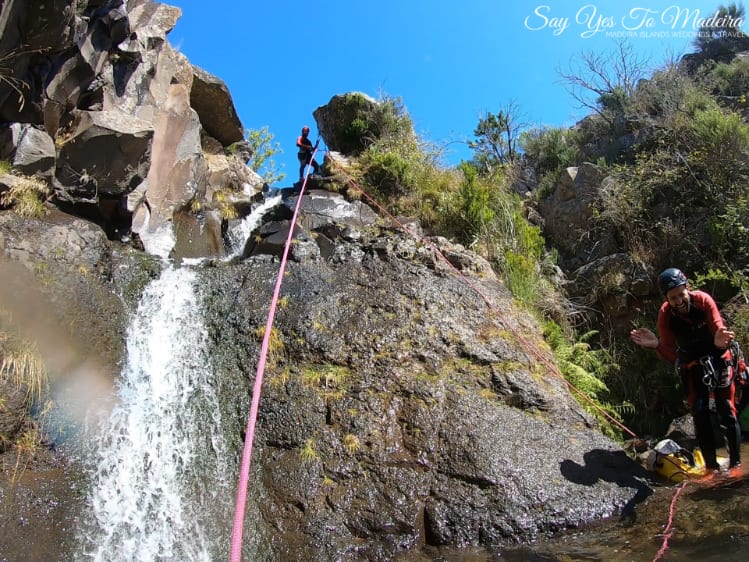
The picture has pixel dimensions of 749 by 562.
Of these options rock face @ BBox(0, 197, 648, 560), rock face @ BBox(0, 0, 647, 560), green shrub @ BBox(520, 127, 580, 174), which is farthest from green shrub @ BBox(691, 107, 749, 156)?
rock face @ BBox(0, 197, 648, 560)

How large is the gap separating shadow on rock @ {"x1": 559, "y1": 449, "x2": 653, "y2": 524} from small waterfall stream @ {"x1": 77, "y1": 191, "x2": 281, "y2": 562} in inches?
118

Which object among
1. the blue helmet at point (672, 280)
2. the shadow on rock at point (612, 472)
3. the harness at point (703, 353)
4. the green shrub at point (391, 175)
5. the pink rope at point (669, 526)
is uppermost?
the green shrub at point (391, 175)

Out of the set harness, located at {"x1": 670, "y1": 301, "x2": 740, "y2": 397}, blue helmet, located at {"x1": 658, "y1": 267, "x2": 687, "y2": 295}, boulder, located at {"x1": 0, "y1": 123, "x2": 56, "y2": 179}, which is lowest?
harness, located at {"x1": 670, "y1": 301, "x2": 740, "y2": 397}

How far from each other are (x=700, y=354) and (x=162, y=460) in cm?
486

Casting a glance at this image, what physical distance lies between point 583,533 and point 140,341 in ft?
15.6

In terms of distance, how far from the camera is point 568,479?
456cm

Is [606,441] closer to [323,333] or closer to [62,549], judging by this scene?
[323,333]

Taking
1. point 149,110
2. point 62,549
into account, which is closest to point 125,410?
point 62,549

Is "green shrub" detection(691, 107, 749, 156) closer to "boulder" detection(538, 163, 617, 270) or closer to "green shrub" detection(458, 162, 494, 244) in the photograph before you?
"boulder" detection(538, 163, 617, 270)

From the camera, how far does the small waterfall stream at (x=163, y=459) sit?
13.6 ft

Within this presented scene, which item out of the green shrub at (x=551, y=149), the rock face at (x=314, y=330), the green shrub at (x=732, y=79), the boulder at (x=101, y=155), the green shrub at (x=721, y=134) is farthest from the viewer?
the green shrub at (x=551, y=149)

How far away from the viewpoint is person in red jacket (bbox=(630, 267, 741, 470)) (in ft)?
14.9

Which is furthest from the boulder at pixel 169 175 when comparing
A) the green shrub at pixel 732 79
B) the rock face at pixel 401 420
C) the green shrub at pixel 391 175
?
the green shrub at pixel 732 79

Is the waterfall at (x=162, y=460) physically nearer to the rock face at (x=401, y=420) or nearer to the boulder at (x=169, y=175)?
the rock face at (x=401, y=420)
